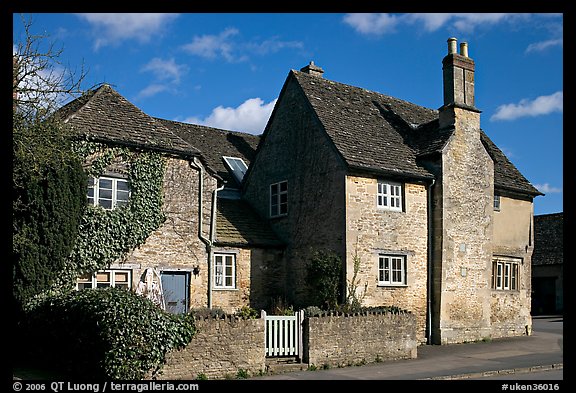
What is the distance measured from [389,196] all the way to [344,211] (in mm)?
2418

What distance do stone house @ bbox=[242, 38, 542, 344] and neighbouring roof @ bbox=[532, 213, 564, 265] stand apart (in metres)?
19.1

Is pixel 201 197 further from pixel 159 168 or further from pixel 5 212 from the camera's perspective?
pixel 5 212

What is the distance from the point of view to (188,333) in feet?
51.3

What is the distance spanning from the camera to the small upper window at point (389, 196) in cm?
2464

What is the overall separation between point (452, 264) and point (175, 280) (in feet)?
36.0

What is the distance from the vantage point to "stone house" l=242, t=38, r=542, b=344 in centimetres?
2408

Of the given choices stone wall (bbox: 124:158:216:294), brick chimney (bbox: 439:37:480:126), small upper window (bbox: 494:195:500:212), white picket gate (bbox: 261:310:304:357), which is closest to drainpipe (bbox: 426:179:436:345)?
brick chimney (bbox: 439:37:480:126)

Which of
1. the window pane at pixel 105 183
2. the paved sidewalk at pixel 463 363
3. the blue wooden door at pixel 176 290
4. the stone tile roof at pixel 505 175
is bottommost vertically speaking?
the paved sidewalk at pixel 463 363

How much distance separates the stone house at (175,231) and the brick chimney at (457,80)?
923 centimetres

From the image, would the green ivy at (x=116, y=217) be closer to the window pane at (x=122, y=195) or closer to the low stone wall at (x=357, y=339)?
the window pane at (x=122, y=195)

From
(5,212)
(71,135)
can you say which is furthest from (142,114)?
(5,212)

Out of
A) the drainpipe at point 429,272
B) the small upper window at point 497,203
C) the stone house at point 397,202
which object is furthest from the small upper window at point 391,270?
the small upper window at point 497,203

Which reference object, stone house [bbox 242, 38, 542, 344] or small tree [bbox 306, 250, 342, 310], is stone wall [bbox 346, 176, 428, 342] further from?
small tree [bbox 306, 250, 342, 310]

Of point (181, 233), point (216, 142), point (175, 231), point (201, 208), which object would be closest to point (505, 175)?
point (216, 142)
